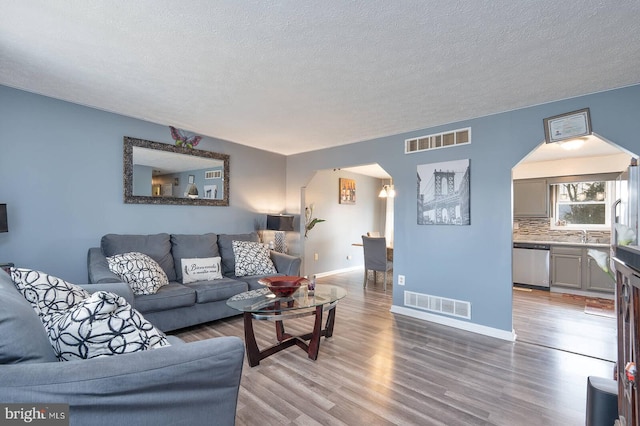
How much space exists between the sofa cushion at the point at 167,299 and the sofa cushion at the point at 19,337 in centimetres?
177

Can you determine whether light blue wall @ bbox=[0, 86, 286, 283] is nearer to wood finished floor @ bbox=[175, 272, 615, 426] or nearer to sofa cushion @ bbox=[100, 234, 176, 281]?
sofa cushion @ bbox=[100, 234, 176, 281]

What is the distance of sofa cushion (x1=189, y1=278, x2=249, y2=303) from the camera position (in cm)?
312

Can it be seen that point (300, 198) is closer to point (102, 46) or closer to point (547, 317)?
point (102, 46)

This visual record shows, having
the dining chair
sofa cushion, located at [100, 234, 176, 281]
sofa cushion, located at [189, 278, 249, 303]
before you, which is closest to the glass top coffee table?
sofa cushion, located at [189, 278, 249, 303]

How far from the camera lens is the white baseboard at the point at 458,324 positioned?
3094mm

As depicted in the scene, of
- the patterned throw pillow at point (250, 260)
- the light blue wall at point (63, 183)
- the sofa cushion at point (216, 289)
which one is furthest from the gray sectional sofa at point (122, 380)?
the patterned throw pillow at point (250, 260)

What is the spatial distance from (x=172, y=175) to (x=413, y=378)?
3.56 meters

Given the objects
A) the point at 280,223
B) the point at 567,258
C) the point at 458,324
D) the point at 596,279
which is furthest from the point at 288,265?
the point at 596,279

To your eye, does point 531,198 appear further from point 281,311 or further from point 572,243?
point 281,311

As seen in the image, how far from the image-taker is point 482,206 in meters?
3.28

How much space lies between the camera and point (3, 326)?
92 centimetres

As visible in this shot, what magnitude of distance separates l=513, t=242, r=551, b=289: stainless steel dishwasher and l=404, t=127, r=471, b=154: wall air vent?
10.2ft

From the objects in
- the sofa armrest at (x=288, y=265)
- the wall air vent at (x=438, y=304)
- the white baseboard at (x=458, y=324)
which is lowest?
the white baseboard at (x=458, y=324)

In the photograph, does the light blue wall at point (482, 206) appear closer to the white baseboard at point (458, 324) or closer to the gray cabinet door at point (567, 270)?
the white baseboard at point (458, 324)
